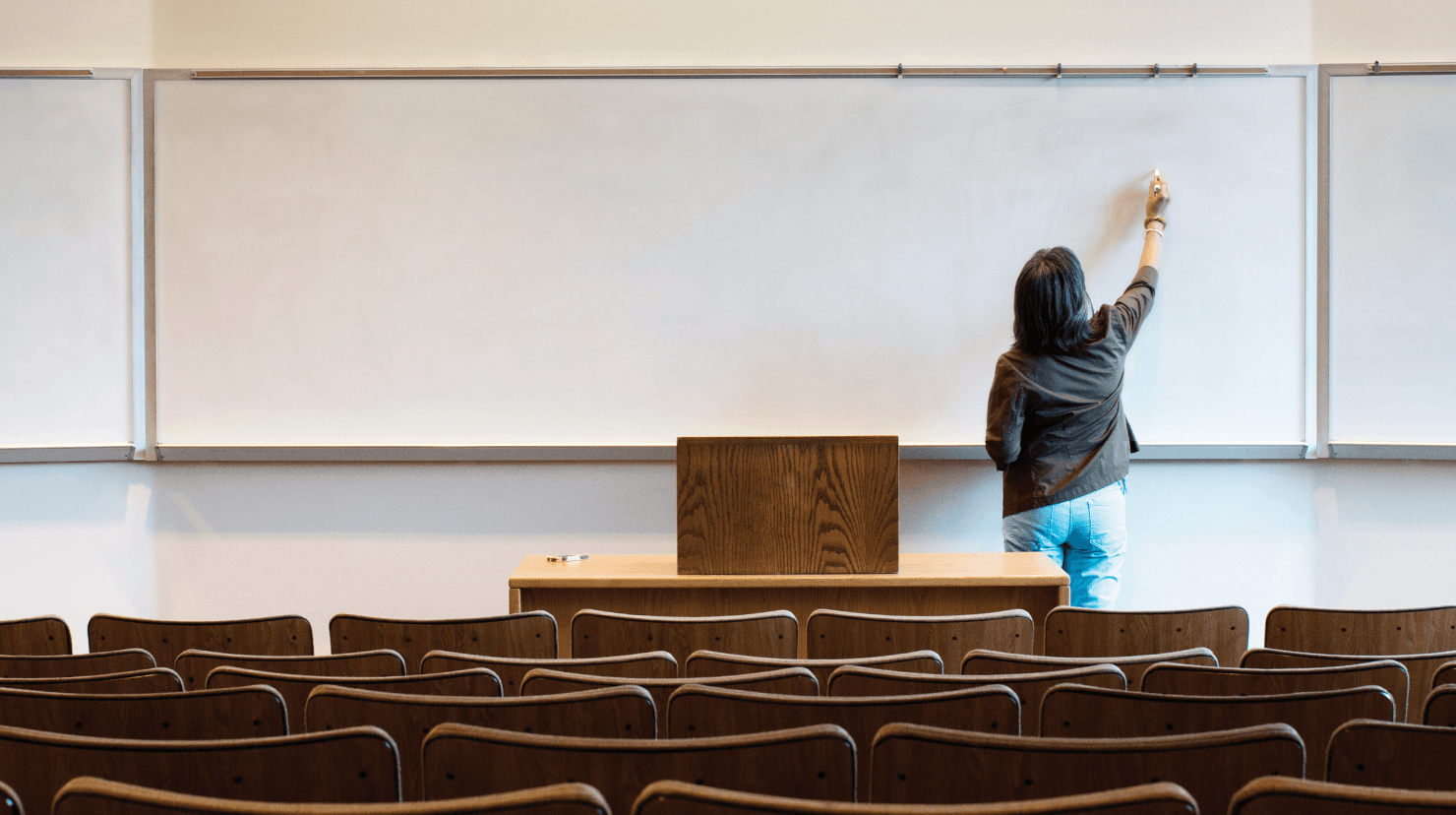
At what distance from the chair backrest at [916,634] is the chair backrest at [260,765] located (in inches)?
55.2

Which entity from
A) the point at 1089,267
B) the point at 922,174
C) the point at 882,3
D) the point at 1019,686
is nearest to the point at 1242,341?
the point at 1089,267

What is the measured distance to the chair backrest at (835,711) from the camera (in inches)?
67.5

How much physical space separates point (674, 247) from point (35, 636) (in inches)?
112

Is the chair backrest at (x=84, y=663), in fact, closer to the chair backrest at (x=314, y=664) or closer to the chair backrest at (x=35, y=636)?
the chair backrest at (x=314, y=664)

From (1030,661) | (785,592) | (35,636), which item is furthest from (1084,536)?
(35,636)

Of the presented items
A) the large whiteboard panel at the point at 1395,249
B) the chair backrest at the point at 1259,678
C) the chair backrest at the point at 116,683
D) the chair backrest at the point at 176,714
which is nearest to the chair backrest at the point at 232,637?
the chair backrest at the point at 116,683

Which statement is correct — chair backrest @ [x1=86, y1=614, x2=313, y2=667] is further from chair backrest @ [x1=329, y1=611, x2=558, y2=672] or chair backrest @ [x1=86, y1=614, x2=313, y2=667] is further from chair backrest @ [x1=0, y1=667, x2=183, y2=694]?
chair backrest @ [x1=0, y1=667, x2=183, y2=694]

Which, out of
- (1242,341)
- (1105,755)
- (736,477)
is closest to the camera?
(1105,755)

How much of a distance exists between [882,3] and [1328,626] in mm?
3224

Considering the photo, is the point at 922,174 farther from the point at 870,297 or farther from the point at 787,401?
the point at 787,401

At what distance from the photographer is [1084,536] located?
144 inches

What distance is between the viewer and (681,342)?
4379 millimetres

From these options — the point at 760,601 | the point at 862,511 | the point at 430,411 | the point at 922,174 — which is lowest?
the point at 760,601

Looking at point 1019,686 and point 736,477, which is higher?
point 736,477
